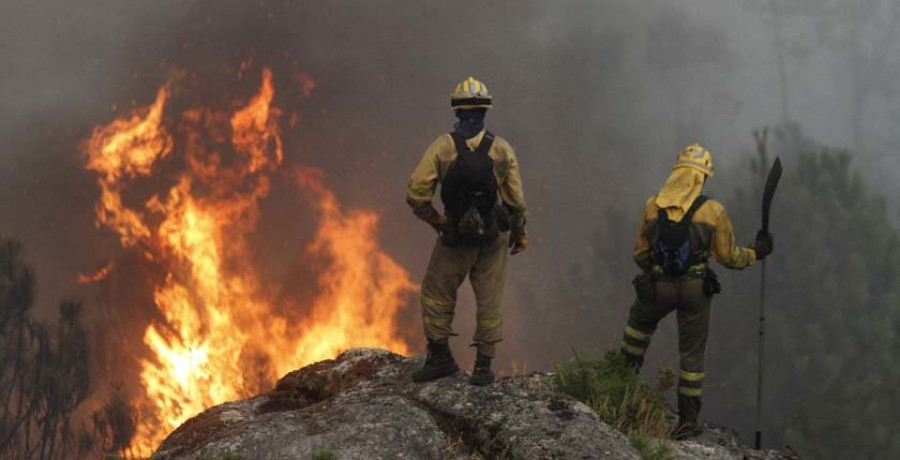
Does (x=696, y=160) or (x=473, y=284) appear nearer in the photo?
(x=473, y=284)

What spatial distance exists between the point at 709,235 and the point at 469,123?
2.22 metres

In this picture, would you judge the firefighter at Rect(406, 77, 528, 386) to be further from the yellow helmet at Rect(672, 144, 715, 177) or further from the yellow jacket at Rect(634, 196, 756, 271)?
the yellow helmet at Rect(672, 144, 715, 177)

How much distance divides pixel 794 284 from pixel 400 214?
5190 centimetres

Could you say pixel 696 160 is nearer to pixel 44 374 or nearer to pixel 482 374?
pixel 482 374

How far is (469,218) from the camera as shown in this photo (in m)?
6.48

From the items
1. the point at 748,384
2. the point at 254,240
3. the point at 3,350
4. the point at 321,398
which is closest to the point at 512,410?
the point at 321,398

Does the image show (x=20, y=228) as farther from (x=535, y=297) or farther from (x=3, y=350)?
(x=535, y=297)

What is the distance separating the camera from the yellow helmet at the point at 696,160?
707 cm

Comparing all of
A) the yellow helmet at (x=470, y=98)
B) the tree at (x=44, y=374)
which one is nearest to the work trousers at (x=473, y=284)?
the yellow helmet at (x=470, y=98)

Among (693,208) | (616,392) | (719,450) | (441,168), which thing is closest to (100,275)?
(441,168)

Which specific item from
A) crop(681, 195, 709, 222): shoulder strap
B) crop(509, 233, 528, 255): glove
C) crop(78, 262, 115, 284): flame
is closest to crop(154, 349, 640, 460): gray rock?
crop(509, 233, 528, 255): glove

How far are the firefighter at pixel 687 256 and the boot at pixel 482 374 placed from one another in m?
1.51

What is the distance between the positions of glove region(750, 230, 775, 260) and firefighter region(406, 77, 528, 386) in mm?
2066

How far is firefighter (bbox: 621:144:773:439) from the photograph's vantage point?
23.0 feet
